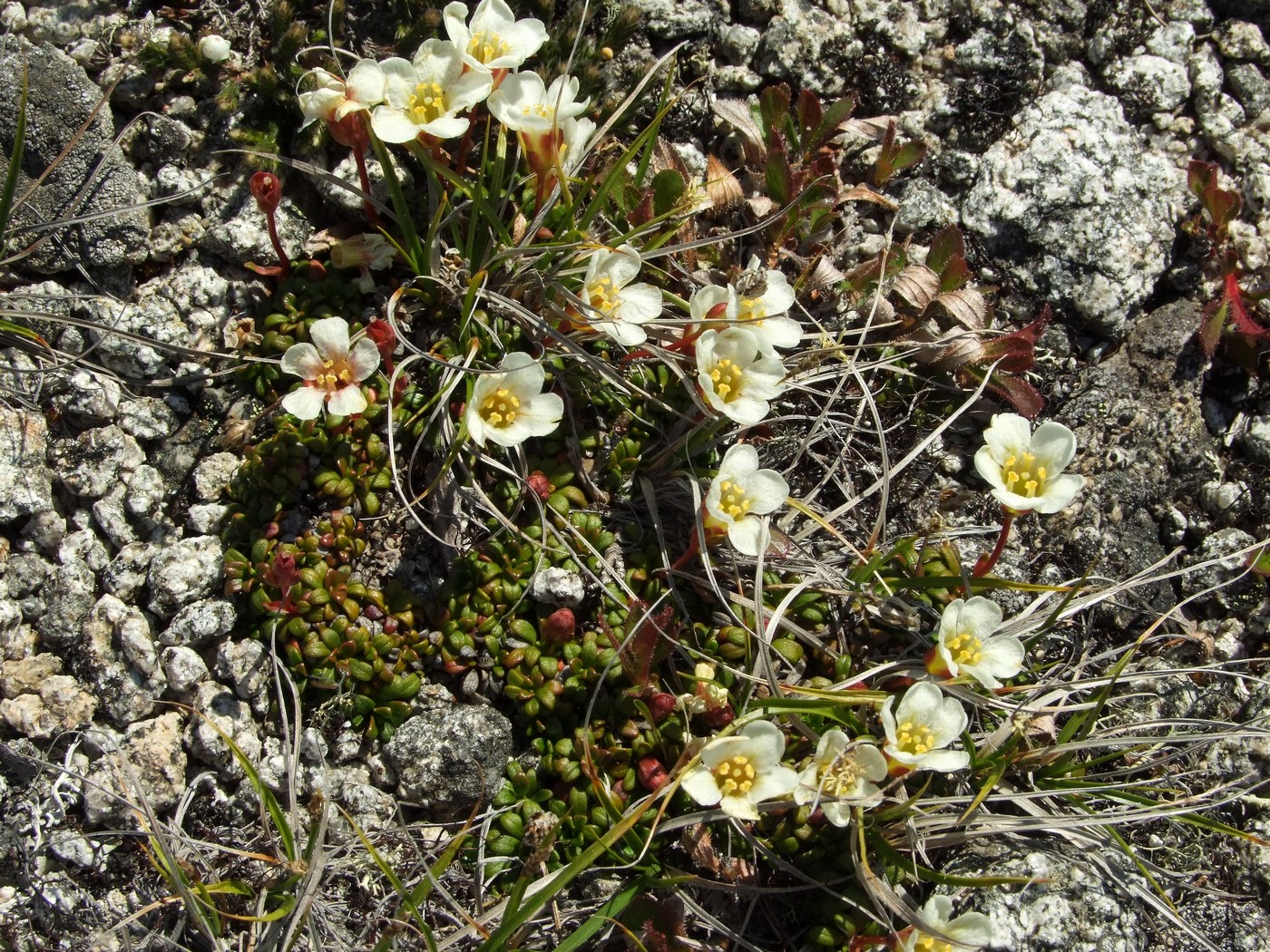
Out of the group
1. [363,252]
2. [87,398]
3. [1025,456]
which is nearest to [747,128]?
[363,252]

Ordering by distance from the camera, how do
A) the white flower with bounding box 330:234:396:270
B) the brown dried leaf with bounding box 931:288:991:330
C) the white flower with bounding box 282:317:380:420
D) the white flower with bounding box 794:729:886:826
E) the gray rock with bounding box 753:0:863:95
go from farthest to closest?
the gray rock with bounding box 753:0:863:95 < the brown dried leaf with bounding box 931:288:991:330 < the white flower with bounding box 330:234:396:270 < the white flower with bounding box 282:317:380:420 < the white flower with bounding box 794:729:886:826

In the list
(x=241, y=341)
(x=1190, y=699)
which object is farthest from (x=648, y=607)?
(x=1190, y=699)

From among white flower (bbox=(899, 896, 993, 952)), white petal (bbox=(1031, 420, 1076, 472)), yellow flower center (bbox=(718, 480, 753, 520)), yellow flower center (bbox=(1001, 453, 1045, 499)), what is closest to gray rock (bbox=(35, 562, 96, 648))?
yellow flower center (bbox=(718, 480, 753, 520))

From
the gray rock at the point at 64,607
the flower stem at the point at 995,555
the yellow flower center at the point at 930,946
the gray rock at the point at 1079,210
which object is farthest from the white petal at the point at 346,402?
the gray rock at the point at 1079,210

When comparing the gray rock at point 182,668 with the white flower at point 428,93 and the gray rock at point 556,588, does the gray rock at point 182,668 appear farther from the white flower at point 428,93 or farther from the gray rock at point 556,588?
the white flower at point 428,93

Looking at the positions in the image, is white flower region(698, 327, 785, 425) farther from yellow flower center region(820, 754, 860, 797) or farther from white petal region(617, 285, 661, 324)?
yellow flower center region(820, 754, 860, 797)

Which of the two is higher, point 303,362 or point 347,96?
point 347,96

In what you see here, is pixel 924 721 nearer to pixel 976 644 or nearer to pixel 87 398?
pixel 976 644
